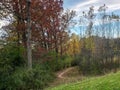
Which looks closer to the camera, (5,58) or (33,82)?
(33,82)

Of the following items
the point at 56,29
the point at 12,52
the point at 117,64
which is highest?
the point at 56,29

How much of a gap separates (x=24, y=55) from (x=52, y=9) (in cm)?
567

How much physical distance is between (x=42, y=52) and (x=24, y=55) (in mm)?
2230

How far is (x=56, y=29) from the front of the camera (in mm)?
26375

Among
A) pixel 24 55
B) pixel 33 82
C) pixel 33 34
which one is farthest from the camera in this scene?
pixel 33 34

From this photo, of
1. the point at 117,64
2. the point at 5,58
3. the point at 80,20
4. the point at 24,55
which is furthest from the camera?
the point at 80,20

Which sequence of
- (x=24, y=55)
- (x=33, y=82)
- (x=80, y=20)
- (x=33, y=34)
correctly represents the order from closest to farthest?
(x=33, y=82)
(x=24, y=55)
(x=33, y=34)
(x=80, y=20)

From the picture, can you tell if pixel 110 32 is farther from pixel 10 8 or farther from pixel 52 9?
pixel 10 8

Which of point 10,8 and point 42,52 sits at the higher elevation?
point 10,8

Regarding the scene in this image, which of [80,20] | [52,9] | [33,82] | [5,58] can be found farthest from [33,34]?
[80,20]

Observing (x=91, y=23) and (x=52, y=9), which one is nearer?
(x=52, y=9)

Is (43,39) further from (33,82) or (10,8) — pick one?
(33,82)

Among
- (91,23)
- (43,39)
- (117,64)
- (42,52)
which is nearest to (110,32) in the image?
(91,23)

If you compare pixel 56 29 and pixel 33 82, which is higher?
pixel 56 29
